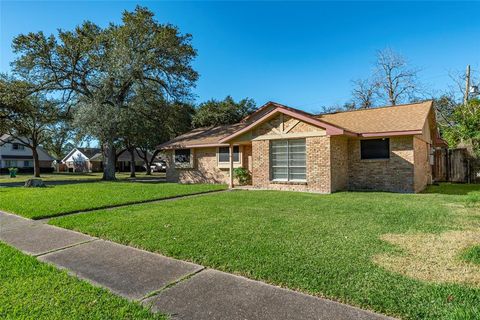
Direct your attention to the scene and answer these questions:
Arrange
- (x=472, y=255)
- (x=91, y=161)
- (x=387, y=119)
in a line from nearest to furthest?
(x=472, y=255), (x=387, y=119), (x=91, y=161)

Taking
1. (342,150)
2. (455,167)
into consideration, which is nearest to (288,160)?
(342,150)

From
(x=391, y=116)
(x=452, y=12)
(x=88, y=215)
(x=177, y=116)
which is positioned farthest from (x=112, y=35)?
(x=452, y=12)

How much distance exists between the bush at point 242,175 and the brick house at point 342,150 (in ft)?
6.52

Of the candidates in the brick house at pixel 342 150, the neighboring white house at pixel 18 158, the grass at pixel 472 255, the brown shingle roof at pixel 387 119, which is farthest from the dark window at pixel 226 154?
the neighboring white house at pixel 18 158

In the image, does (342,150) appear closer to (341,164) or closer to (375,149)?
(341,164)

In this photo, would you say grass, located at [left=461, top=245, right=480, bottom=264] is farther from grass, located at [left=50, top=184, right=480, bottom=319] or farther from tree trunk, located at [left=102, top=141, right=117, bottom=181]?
tree trunk, located at [left=102, top=141, right=117, bottom=181]

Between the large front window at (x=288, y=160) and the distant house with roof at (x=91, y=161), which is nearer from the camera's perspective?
the large front window at (x=288, y=160)

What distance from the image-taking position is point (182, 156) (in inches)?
771

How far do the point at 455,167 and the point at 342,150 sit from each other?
395 inches

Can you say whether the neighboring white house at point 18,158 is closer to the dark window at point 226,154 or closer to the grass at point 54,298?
the dark window at point 226,154

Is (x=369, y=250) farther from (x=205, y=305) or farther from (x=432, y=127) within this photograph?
(x=432, y=127)

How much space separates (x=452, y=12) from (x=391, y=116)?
6362 millimetres

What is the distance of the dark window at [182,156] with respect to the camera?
1930 centimetres

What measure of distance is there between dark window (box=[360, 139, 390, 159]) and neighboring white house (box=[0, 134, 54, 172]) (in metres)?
51.8
